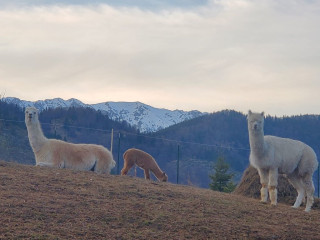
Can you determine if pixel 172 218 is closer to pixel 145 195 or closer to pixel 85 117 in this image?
pixel 145 195

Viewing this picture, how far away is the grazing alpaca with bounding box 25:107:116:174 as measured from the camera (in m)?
14.0

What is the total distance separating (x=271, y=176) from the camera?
12617mm

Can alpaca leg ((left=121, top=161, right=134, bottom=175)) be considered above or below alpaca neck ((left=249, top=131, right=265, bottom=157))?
below

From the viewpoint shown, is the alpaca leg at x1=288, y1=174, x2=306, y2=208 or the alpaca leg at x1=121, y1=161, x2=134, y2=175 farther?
the alpaca leg at x1=121, y1=161, x2=134, y2=175

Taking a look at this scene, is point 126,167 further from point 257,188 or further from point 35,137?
point 35,137

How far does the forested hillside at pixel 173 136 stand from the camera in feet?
118

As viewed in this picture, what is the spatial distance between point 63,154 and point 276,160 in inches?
204

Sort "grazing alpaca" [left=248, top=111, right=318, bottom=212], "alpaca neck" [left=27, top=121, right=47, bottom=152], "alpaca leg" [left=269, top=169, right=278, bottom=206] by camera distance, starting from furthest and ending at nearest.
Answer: "alpaca neck" [left=27, top=121, right=47, bottom=152], "grazing alpaca" [left=248, top=111, right=318, bottom=212], "alpaca leg" [left=269, top=169, right=278, bottom=206]

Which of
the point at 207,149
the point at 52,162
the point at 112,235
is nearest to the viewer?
the point at 112,235

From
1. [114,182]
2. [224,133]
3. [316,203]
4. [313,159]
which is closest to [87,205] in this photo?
[114,182]

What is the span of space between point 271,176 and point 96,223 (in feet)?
18.2

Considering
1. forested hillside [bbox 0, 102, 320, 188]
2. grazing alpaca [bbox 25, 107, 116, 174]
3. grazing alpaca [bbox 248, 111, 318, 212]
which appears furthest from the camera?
forested hillside [bbox 0, 102, 320, 188]

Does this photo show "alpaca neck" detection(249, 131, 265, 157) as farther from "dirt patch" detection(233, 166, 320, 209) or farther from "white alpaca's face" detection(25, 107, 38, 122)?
"white alpaca's face" detection(25, 107, 38, 122)

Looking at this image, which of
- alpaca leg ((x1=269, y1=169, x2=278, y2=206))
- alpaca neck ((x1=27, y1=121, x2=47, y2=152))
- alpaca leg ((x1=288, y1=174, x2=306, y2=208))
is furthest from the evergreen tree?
alpaca neck ((x1=27, y1=121, x2=47, y2=152))
